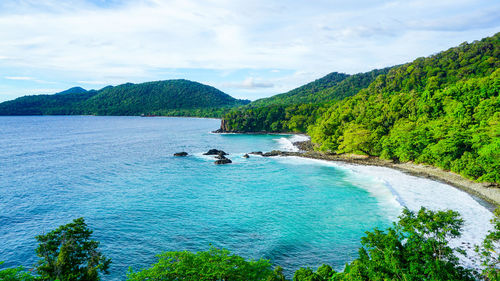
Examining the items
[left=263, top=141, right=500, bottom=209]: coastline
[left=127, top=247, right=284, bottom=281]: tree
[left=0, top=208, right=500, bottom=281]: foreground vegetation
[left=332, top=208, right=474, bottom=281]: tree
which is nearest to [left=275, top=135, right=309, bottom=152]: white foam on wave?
[left=263, top=141, right=500, bottom=209]: coastline

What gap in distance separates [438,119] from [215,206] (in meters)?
53.9

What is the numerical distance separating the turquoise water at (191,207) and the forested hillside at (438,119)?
13.7 m

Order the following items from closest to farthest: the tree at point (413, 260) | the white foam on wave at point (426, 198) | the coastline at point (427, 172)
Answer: the tree at point (413, 260) < the white foam on wave at point (426, 198) < the coastline at point (427, 172)

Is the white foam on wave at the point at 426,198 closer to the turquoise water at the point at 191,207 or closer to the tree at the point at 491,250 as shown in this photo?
the turquoise water at the point at 191,207

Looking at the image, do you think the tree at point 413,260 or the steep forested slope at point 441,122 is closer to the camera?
the tree at point 413,260

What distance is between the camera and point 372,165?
193ft

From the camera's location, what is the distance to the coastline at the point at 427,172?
3716 cm

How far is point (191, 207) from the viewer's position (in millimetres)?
38031

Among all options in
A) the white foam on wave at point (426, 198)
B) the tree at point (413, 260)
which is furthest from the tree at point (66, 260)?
the white foam on wave at point (426, 198)

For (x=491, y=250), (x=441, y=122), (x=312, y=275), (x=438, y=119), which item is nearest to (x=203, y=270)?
Result: (x=312, y=275)

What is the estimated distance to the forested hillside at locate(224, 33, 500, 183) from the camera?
44.6m

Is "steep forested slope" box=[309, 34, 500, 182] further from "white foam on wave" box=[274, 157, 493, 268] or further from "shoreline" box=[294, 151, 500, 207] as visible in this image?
"white foam on wave" box=[274, 157, 493, 268]

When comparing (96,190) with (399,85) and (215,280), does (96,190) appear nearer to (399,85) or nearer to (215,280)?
Answer: (215,280)

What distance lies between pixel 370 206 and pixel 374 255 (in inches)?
916
